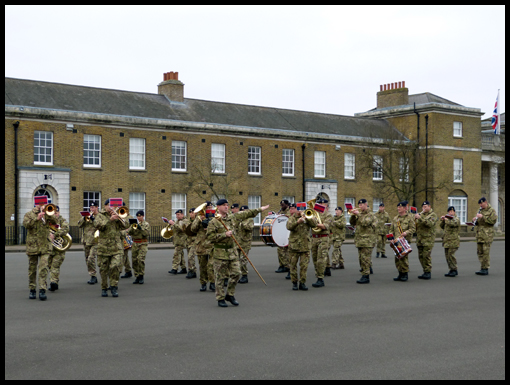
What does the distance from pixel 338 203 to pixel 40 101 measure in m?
20.2

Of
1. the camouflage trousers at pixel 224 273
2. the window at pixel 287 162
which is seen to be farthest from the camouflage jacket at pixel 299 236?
the window at pixel 287 162

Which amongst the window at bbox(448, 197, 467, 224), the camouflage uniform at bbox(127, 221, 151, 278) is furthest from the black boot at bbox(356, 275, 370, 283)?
the window at bbox(448, 197, 467, 224)

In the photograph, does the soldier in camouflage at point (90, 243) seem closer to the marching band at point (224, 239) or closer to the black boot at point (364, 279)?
the marching band at point (224, 239)

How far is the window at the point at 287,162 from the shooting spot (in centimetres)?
4019

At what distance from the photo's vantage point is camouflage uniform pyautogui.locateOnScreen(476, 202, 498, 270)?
17281 millimetres

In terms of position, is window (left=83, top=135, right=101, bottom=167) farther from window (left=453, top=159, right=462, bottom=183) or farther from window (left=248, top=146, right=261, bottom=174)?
window (left=453, top=159, right=462, bottom=183)

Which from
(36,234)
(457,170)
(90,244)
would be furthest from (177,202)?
(36,234)

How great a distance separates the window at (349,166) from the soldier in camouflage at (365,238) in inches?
1081

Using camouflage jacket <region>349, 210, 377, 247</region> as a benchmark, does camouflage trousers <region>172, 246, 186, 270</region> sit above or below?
below

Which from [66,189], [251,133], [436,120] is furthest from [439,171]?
[66,189]

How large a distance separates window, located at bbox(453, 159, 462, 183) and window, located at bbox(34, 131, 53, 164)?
29359 mm

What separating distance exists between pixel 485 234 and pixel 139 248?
31.2 ft

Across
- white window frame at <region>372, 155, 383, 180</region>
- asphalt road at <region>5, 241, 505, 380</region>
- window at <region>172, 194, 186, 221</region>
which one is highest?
white window frame at <region>372, 155, 383, 180</region>

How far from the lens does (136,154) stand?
114ft
